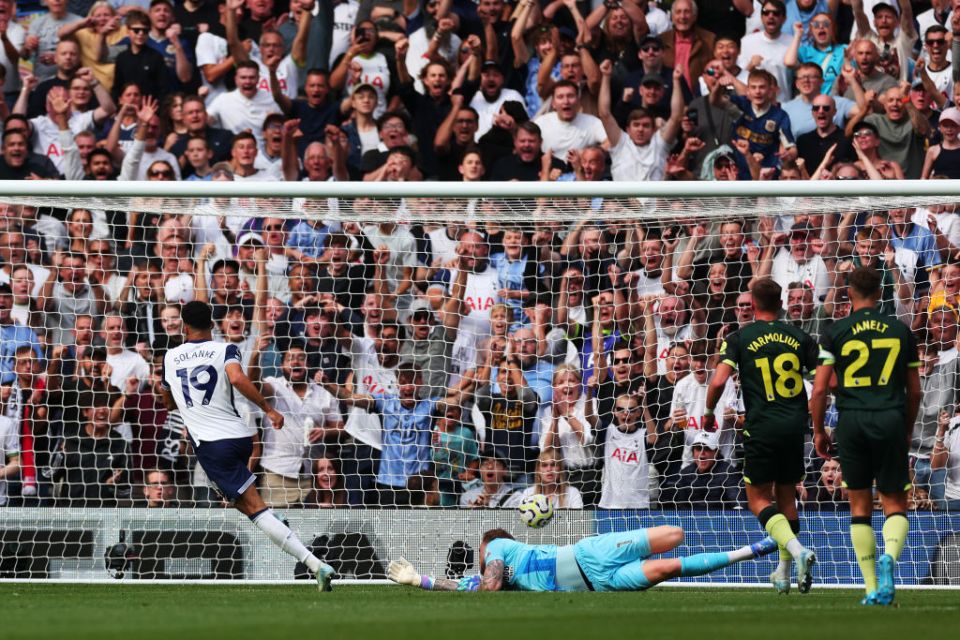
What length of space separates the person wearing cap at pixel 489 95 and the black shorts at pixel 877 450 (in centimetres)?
735

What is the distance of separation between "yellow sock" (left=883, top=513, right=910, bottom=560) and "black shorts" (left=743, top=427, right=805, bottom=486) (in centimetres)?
132

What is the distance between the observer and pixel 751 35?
13953mm

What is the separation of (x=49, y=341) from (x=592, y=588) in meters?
5.73

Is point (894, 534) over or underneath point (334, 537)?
over

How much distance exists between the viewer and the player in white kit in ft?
28.9

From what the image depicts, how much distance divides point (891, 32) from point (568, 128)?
3471mm

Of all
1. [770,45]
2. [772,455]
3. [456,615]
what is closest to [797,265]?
[772,455]

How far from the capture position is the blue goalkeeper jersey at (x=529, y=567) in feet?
28.7

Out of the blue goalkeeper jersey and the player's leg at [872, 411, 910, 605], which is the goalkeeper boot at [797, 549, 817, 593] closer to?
the player's leg at [872, 411, 910, 605]

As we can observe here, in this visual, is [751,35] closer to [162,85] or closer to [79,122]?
[162,85]

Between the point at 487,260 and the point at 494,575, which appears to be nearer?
the point at 494,575

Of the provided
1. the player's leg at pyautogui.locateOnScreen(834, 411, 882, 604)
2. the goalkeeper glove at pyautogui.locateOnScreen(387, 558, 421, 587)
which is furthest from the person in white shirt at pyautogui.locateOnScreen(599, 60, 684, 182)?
the player's leg at pyautogui.locateOnScreen(834, 411, 882, 604)

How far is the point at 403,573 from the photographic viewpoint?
860 centimetres

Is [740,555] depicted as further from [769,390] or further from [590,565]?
[769,390]
